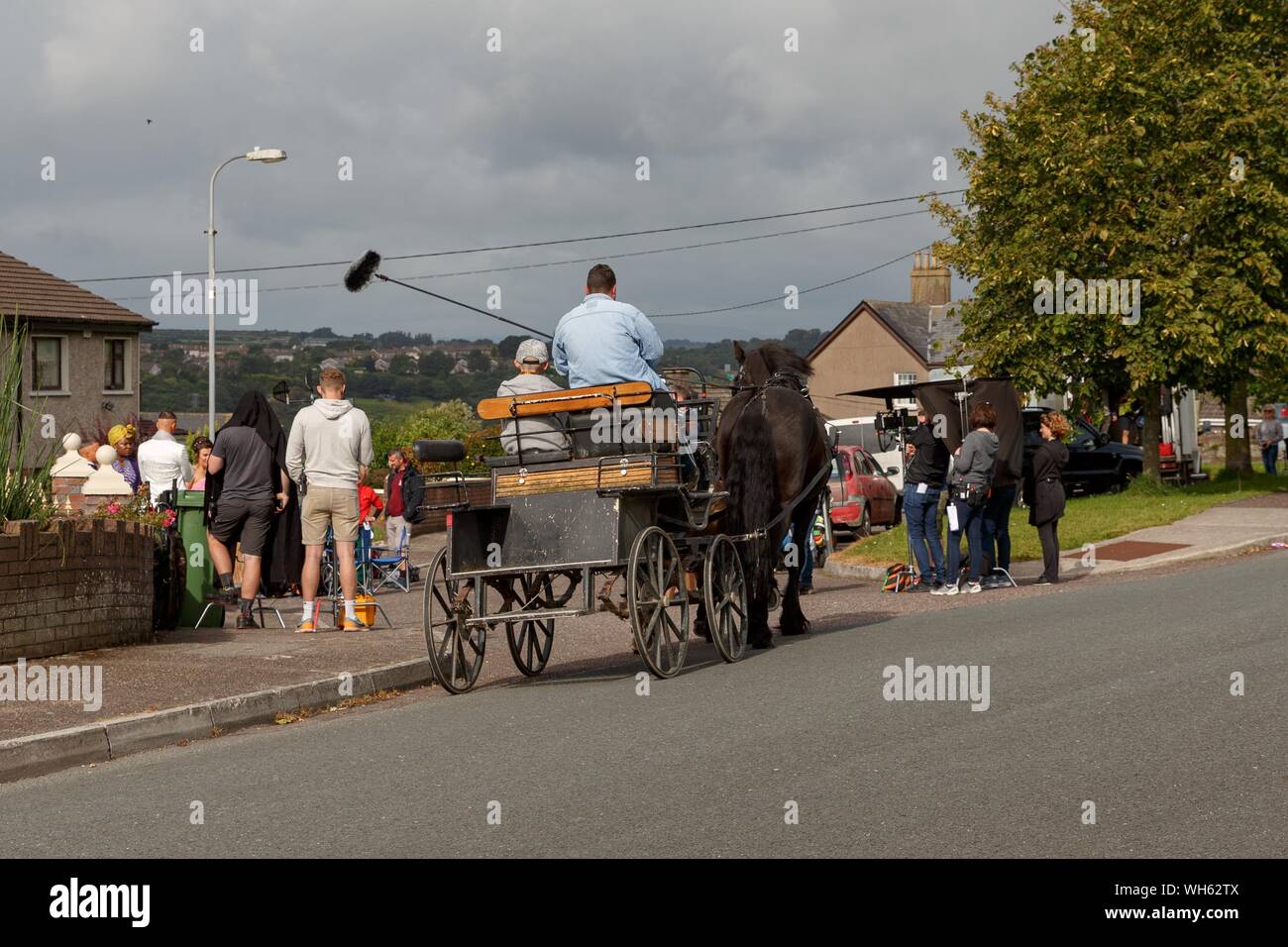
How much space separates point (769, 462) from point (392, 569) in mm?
11019

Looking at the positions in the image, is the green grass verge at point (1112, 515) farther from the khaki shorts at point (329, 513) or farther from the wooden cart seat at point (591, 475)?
the wooden cart seat at point (591, 475)

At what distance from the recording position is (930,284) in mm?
83188

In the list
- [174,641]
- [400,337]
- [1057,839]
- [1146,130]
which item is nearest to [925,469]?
[174,641]

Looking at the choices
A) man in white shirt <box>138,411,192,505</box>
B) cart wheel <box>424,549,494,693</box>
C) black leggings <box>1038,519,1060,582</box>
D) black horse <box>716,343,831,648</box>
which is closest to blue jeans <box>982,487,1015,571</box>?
black leggings <box>1038,519,1060,582</box>

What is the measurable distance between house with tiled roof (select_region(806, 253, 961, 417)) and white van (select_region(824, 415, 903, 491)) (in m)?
42.4

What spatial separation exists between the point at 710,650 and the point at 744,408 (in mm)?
1966

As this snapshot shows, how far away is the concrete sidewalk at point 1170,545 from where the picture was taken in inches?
808

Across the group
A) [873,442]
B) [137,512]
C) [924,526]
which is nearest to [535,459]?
[137,512]

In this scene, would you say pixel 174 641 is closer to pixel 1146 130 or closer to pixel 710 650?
pixel 710 650

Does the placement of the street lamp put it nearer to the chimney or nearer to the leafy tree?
the leafy tree

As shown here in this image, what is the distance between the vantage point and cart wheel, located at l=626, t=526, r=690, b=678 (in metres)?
10.2

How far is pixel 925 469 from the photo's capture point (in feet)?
58.3

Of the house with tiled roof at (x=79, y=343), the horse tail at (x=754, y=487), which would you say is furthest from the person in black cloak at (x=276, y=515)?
the house with tiled roof at (x=79, y=343)
